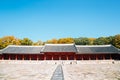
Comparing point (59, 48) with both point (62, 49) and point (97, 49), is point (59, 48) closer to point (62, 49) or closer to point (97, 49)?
point (62, 49)

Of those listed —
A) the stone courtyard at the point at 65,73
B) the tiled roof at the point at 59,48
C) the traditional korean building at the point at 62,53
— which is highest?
the tiled roof at the point at 59,48

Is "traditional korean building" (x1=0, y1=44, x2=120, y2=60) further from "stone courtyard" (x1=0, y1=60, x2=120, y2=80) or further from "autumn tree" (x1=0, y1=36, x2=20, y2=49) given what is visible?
"autumn tree" (x1=0, y1=36, x2=20, y2=49)

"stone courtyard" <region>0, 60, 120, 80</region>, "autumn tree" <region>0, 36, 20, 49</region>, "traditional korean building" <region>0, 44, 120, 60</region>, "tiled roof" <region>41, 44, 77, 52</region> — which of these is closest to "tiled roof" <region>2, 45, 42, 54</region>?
"traditional korean building" <region>0, 44, 120, 60</region>

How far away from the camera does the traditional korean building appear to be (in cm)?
3897

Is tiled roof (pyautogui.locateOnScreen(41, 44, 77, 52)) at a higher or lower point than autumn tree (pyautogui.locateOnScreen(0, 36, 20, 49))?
lower

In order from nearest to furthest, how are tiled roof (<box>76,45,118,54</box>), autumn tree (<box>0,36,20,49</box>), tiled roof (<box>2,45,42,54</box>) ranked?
tiled roof (<box>76,45,118,54</box>) → tiled roof (<box>2,45,42,54</box>) → autumn tree (<box>0,36,20,49</box>)

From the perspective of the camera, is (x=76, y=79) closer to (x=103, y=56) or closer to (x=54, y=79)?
(x=54, y=79)

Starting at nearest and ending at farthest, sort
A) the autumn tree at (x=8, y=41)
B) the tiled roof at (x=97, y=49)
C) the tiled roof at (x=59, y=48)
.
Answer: the tiled roof at (x=97, y=49)
the tiled roof at (x=59, y=48)
the autumn tree at (x=8, y=41)

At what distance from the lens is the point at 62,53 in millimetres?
39750

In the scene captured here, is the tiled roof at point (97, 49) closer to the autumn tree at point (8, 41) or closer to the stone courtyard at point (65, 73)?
the stone courtyard at point (65, 73)

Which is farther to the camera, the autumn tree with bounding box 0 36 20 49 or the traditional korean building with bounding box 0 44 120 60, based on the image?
the autumn tree with bounding box 0 36 20 49

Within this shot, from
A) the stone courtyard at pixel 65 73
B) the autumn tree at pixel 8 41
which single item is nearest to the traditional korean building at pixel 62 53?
the stone courtyard at pixel 65 73

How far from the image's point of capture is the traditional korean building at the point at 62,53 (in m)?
39.0

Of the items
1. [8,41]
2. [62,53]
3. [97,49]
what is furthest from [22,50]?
[8,41]
